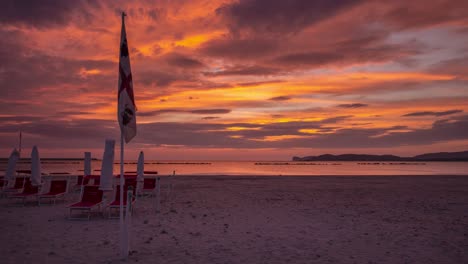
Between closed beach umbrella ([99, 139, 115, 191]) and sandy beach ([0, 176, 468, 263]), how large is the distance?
1.26m

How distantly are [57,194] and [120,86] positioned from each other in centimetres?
Result: 877

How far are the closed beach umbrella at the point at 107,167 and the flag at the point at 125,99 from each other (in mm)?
6148

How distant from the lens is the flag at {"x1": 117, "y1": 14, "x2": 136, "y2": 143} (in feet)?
18.1

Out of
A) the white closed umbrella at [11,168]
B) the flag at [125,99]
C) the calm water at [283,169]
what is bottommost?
the calm water at [283,169]

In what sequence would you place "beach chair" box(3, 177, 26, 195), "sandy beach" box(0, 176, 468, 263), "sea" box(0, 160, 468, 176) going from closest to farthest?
"sandy beach" box(0, 176, 468, 263)
"beach chair" box(3, 177, 26, 195)
"sea" box(0, 160, 468, 176)

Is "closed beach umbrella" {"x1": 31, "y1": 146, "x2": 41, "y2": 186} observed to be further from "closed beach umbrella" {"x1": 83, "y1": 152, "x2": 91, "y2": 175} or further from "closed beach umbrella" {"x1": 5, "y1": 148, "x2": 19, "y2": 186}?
"closed beach umbrella" {"x1": 83, "y1": 152, "x2": 91, "y2": 175}

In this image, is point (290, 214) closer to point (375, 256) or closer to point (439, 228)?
point (439, 228)

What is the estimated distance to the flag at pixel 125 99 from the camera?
552cm

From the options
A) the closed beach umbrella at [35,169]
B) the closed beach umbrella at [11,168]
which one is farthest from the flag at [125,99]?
the closed beach umbrella at [11,168]

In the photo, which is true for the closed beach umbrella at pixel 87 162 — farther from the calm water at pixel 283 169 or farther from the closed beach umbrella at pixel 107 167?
the calm water at pixel 283 169

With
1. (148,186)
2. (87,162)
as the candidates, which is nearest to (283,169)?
(87,162)

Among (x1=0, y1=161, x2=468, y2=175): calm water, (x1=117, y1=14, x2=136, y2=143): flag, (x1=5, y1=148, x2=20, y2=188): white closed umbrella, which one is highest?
(x1=117, y1=14, x2=136, y2=143): flag

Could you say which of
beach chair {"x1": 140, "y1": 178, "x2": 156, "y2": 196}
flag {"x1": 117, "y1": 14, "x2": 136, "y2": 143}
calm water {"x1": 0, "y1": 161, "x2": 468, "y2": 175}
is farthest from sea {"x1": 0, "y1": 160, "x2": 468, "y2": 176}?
flag {"x1": 117, "y1": 14, "x2": 136, "y2": 143}

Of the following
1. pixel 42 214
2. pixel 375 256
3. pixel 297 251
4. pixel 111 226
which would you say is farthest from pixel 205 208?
pixel 375 256
